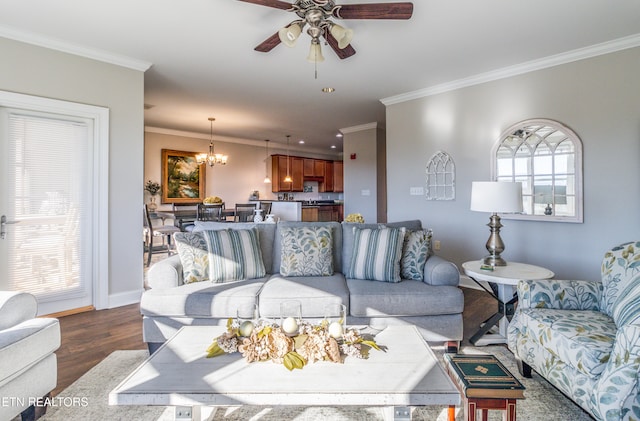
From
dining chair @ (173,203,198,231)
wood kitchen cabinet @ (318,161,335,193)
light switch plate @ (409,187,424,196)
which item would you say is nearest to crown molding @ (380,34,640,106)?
light switch plate @ (409,187,424,196)

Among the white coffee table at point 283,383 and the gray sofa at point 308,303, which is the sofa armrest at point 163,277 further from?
the white coffee table at point 283,383

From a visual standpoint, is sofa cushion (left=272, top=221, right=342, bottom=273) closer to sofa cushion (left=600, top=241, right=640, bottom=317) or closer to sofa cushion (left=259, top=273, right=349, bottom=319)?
sofa cushion (left=259, top=273, right=349, bottom=319)

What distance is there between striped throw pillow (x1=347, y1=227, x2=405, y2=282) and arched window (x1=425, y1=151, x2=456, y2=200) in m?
1.96

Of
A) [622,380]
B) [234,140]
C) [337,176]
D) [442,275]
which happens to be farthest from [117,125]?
[337,176]

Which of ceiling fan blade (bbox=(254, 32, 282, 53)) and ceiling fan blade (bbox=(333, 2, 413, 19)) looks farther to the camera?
ceiling fan blade (bbox=(254, 32, 282, 53))

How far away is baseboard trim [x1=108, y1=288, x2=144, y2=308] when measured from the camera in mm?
3409

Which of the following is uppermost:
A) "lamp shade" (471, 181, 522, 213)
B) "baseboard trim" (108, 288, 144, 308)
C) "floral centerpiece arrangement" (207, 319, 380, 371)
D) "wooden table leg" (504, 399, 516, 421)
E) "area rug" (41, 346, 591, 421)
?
"lamp shade" (471, 181, 522, 213)

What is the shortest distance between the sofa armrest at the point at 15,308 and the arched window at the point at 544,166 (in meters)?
4.32

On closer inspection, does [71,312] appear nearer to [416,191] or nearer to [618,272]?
[416,191]

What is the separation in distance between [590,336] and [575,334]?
0.06 m

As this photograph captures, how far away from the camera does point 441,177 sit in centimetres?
440

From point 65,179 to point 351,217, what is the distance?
2.96 meters

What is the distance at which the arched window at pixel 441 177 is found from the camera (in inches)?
169

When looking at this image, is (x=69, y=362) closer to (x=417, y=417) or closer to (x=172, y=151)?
(x=417, y=417)
